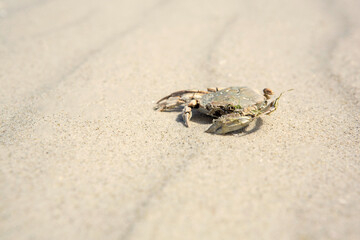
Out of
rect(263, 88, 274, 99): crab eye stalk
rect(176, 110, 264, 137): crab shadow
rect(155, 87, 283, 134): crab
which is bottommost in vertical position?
rect(176, 110, 264, 137): crab shadow

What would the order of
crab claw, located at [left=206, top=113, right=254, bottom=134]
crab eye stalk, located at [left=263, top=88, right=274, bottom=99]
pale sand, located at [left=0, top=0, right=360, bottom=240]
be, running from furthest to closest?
crab eye stalk, located at [left=263, top=88, right=274, bottom=99], crab claw, located at [left=206, top=113, right=254, bottom=134], pale sand, located at [left=0, top=0, right=360, bottom=240]

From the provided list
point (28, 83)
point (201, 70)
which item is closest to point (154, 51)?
point (201, 70)

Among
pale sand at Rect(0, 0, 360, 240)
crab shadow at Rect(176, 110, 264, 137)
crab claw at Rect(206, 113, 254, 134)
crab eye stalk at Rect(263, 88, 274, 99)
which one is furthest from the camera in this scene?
crab eye stalk at Rect(263, 88, 274, 99)

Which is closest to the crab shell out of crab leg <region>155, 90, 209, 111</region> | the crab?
the crab

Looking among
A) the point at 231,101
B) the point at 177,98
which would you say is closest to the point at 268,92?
the point at 231,101

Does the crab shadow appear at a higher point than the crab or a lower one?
lower

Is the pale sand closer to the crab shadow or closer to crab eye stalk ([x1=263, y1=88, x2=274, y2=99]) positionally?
the crab shadow

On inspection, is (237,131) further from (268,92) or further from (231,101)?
(268,92)
